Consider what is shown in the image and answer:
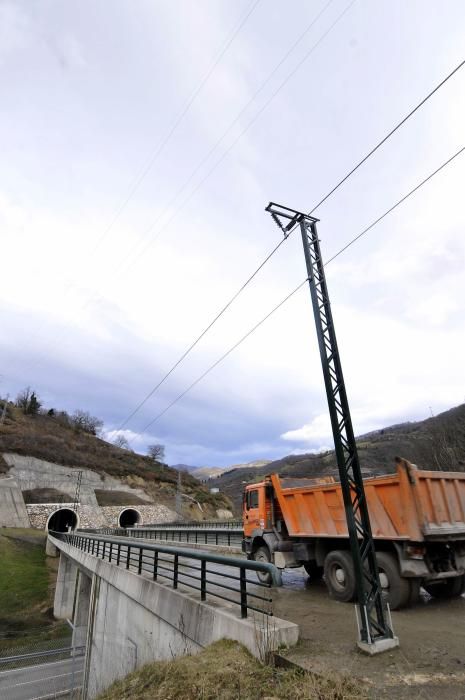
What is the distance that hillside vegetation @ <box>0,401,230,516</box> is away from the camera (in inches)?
2458

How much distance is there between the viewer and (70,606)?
2764 cm

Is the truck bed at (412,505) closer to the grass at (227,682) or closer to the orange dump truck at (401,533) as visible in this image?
the orange dump truck at (401,533)

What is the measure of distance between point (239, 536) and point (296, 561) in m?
11.4

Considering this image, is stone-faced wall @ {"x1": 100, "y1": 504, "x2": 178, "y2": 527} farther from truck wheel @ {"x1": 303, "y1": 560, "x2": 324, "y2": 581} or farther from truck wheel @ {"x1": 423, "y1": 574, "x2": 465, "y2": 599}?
truck wheel @ {"x1": 423, "y1": 574, "x2": 465, "y2": 599}

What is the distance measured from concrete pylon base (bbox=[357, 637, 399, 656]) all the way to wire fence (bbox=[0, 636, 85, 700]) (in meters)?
16.8

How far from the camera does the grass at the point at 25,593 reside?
24.1 meters

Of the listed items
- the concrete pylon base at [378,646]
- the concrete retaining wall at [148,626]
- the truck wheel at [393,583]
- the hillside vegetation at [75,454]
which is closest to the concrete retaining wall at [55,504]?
the hillside vegetation at [75,454]

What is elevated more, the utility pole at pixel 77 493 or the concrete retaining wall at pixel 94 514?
the utility pole at pixel 77 493

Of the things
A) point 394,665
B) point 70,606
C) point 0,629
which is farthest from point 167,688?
point 70,606

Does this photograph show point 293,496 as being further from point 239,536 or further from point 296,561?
point 239,536

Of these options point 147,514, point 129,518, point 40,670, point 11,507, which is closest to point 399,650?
point 40,670

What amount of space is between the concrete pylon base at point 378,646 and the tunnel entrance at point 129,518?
5978 cm

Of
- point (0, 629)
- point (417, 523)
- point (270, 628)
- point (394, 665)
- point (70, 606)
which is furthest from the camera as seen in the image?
point (70, 606)

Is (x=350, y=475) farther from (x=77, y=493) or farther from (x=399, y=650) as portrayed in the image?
→ (x=77, y=493)
